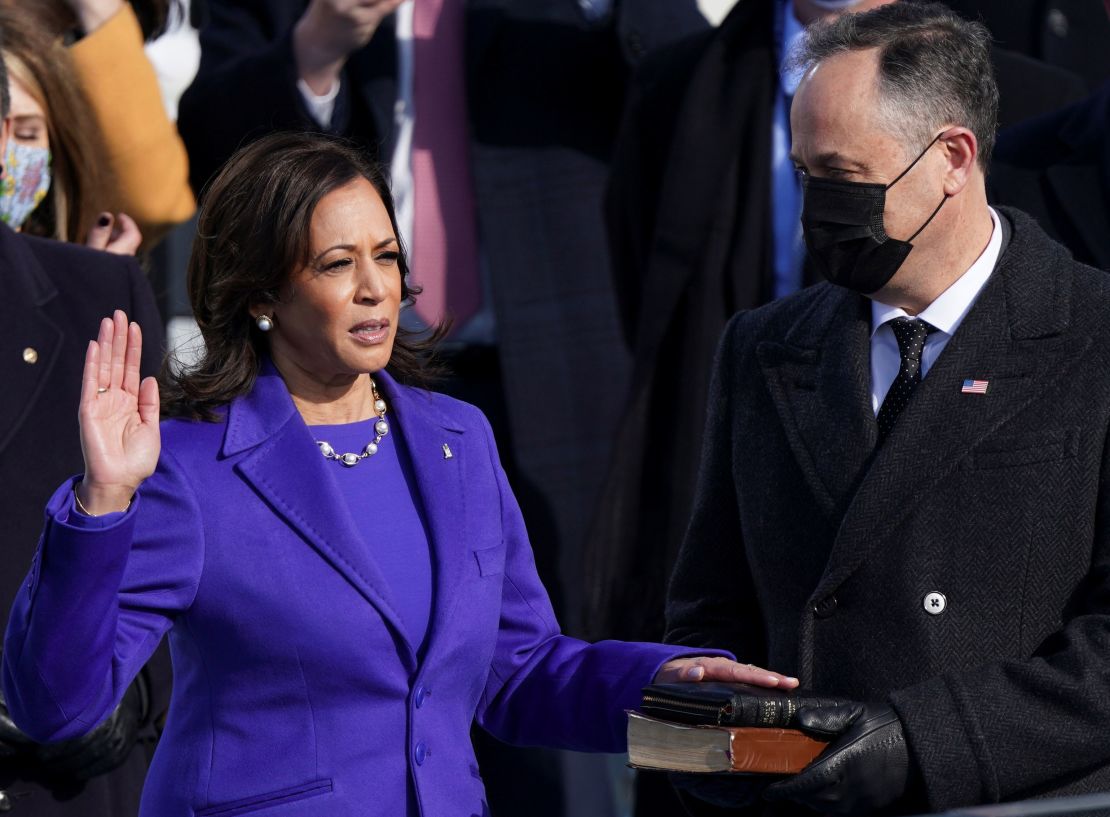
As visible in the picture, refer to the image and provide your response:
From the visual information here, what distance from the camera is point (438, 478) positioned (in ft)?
10.3

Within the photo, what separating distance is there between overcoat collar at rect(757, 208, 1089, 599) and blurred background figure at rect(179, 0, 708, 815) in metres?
1.67

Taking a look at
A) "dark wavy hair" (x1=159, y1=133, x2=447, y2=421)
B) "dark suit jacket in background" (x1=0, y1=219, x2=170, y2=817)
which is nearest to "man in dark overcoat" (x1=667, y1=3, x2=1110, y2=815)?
"dark wavy hair" (x1=159, y1=133, x2=447, y2=421)

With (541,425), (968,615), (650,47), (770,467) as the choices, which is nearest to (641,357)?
(541,425)

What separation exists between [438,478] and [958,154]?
991mm

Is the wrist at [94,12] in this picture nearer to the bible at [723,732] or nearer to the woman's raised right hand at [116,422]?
the woman's raised right hand at [116,422]

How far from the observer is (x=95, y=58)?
455 centimetres

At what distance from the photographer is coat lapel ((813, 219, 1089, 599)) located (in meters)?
2.96

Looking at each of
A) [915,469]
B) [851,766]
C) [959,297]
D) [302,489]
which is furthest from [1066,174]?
[302,489]

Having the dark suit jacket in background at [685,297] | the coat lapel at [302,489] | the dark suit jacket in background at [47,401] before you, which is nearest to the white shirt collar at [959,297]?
the coat lapel at [302,489]

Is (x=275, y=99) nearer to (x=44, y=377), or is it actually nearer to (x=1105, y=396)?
(x=44, y=377)

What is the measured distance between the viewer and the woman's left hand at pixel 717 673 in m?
2.87

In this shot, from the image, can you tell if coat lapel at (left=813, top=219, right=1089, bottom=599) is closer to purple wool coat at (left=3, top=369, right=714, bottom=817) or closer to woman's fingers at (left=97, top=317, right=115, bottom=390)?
purple wool coat at (left=3, top=369, right=714, bottom=817)

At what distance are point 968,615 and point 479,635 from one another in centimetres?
76

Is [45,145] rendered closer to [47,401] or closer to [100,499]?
[47,401]
